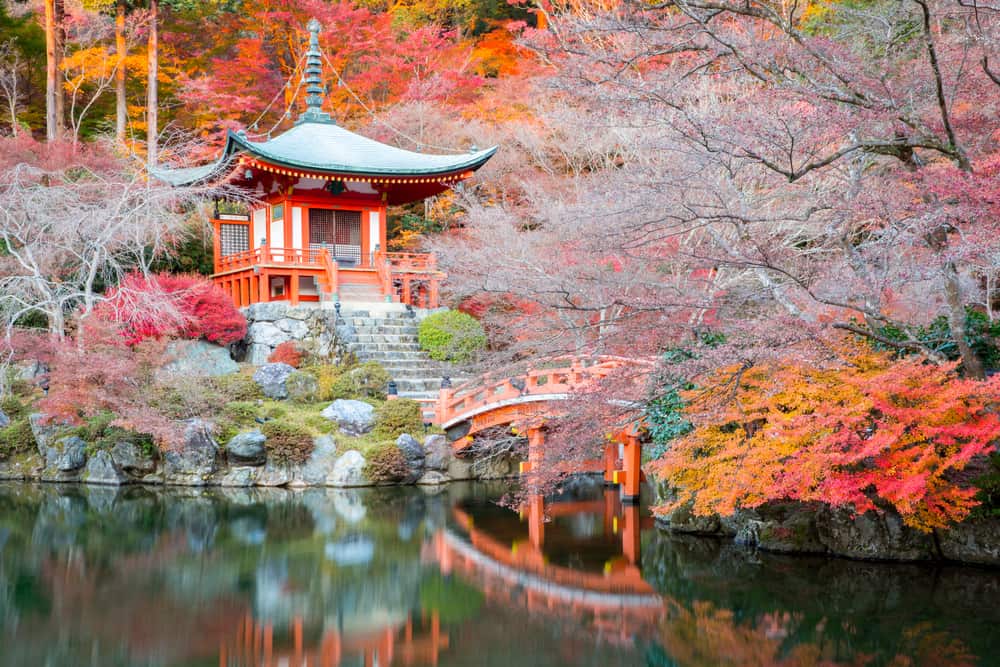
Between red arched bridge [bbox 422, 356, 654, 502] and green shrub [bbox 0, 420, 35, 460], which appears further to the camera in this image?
green shrub [bbox 0, 420, 35, 460]

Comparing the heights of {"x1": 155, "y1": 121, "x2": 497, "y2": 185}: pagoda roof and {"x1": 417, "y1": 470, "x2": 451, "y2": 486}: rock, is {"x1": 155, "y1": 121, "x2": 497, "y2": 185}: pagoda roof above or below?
above

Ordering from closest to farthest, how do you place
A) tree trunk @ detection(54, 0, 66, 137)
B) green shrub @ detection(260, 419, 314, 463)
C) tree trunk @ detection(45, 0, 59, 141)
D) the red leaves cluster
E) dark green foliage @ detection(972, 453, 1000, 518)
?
dark green foliage @ detection(972, 453, 1000, 518) < green shrub @ detection(260, 419, 314, 463) < the red leaves cluster < tree trunk @ detection(45, 0, 59, 141) < tree trunk @ detection(54, 0, 66, 137)

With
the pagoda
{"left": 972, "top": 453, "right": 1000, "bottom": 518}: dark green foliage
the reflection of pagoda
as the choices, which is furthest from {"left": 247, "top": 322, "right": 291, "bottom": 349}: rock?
{"left": 972, "top": 453, "right": 1000, "bottom": 518}: dark green foliage

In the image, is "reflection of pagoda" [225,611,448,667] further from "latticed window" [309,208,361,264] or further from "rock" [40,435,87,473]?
"latticed window" [309,208,361,264]

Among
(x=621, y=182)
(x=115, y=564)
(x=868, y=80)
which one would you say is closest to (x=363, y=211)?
(x=621, y=182)

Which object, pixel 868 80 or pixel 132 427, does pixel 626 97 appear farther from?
pixel 132 427

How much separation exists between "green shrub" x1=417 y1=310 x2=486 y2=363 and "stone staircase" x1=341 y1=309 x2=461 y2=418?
185 mm

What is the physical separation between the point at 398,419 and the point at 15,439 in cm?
588

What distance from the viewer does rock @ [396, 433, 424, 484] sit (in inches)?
533

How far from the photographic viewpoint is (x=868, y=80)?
718cm

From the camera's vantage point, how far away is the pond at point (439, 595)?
23.1ft

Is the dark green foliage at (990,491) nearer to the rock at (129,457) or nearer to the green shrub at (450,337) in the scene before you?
the green shrub at (450,337)

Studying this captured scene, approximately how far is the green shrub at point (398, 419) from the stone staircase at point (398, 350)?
52 cm

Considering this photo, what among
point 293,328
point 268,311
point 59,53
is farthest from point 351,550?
point 59,53
